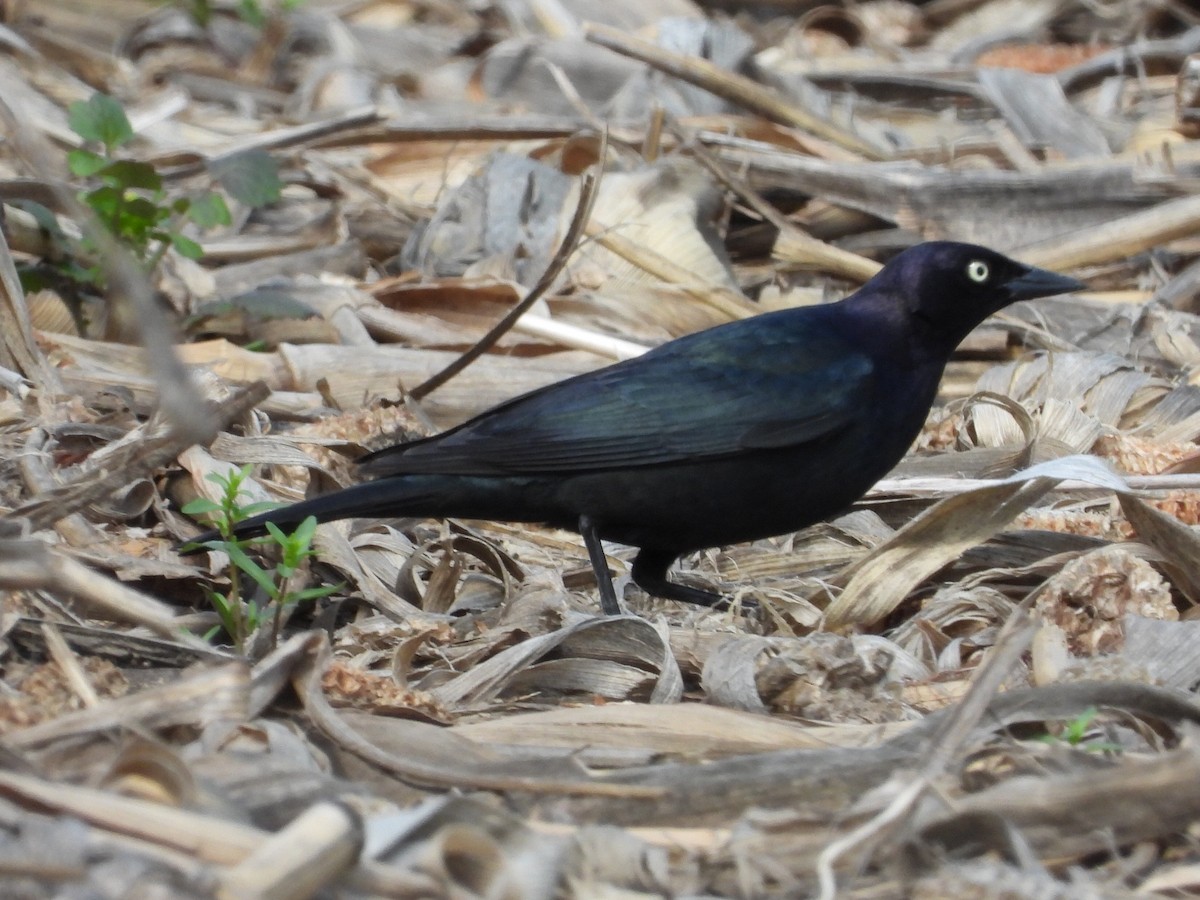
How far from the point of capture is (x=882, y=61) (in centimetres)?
870

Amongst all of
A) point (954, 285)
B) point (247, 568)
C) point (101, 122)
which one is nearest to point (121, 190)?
point (101, 122)

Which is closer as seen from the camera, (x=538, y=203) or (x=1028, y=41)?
(x=538, y=203)

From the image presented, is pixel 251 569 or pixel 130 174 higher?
pixel 130 174

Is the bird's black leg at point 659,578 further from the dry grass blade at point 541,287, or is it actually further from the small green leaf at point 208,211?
the small green leaf at point 208,211

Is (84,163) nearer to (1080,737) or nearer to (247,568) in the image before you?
(247,568)

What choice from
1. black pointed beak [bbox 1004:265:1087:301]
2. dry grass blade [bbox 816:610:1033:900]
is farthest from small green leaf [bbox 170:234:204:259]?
dry grass blade [bbox 816:610:1033:900]

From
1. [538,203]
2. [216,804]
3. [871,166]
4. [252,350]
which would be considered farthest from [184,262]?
[216,804]

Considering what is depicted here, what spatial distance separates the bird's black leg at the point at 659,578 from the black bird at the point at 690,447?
0.02 m

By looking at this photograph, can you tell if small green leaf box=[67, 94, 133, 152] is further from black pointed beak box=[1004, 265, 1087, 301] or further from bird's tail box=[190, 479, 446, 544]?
black pointed beak box=[1004, 265, 1087, 301]

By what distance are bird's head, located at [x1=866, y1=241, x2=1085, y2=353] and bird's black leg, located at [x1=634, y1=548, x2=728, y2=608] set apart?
0.92m

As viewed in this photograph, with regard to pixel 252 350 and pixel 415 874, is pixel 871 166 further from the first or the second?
pixel 415 874

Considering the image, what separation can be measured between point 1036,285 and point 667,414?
1141 millimetres

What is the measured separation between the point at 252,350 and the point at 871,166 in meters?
2.47

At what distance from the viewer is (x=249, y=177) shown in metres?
5.20
